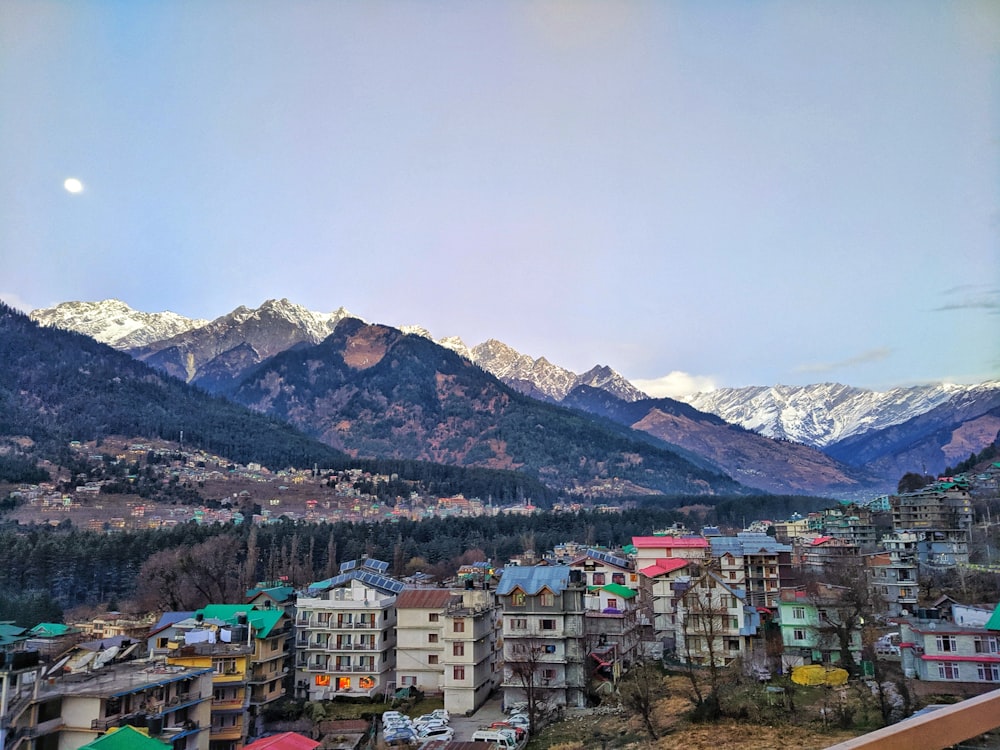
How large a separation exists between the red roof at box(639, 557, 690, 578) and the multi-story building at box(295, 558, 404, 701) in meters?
10.3

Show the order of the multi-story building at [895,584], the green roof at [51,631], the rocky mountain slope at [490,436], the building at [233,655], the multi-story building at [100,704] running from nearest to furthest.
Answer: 1. the multi-story building at [100,704]
2. the building at [233,655]
3. the multi-story building at [895,584]
4. the green roof at [51,631]
5. the rocky mountain slope at [490,436]

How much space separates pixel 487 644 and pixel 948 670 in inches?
517

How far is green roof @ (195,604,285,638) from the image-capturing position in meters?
23.8

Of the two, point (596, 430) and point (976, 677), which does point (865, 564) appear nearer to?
point (976, 677)

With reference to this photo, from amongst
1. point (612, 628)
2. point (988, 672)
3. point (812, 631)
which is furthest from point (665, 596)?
point (988, 672)

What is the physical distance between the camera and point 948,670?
1720 cm

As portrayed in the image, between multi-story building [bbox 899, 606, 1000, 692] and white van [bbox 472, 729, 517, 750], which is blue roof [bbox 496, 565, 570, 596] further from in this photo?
multi-story building [bbox 899, 606, 1000, 692]

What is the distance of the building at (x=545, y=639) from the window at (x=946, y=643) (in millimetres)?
9268

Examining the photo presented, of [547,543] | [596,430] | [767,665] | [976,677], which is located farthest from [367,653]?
[596,430]

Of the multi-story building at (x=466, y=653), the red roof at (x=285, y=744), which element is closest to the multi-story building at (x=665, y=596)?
the multi-story building at (x=466, y=653)

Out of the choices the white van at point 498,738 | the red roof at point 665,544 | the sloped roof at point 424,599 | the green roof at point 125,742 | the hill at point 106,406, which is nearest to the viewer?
the green roof at point 125,742

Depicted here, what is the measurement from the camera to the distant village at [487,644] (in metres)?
16.6

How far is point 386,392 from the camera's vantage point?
194 metres

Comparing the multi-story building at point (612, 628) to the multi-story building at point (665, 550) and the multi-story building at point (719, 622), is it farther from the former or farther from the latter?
the multi-story building at point (665, 550)
